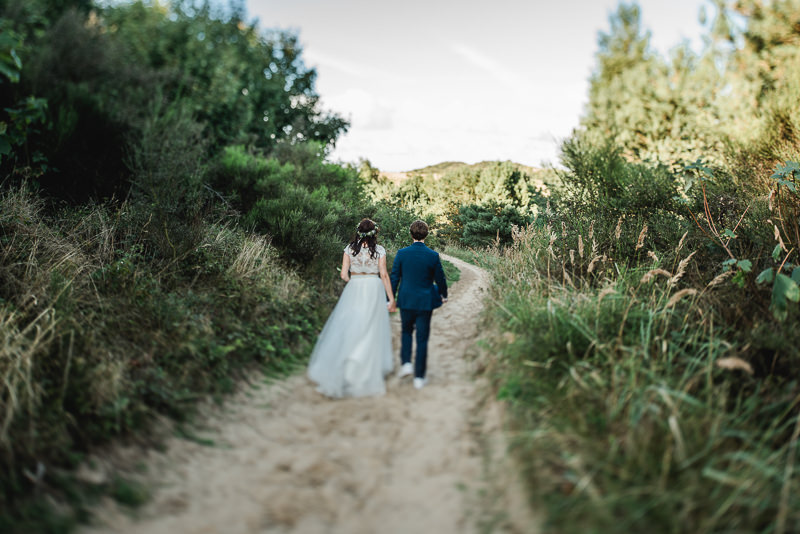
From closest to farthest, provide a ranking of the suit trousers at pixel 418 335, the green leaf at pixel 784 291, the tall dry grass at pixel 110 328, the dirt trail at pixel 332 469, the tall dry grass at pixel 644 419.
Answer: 1. the tall dry grass at pixel 644 419
2. the dirt trail at pixel 332 469
3. the tall dry grass at pixel 110 328
4. the green leaf at pixel 784 291
5. the suit trousers at pixel 418 335

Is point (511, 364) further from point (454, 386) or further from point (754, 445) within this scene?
point (754, 445)

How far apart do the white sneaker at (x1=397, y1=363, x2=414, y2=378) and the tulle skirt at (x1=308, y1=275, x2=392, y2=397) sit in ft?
0.48

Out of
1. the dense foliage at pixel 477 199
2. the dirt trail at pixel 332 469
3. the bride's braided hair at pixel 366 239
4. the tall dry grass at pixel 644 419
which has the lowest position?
the dirt trail at pixel 332 469

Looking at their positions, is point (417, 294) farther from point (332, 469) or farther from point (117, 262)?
point (117, 262)

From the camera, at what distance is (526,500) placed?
280cm

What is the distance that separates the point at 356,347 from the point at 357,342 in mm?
71

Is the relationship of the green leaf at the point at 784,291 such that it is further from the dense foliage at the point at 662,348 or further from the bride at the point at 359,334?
the bride at the point at 359,334

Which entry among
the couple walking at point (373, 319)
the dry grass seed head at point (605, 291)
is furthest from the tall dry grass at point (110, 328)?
the dry grass seed head at point (605, 291)

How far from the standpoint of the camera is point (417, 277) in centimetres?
497

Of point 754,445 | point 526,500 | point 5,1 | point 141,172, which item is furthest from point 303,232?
point 5,1

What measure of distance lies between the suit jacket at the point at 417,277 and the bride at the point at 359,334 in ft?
0.94

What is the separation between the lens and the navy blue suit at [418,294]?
488cm

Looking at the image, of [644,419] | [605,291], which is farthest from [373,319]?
[644,419]

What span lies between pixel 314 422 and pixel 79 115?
794 cm
